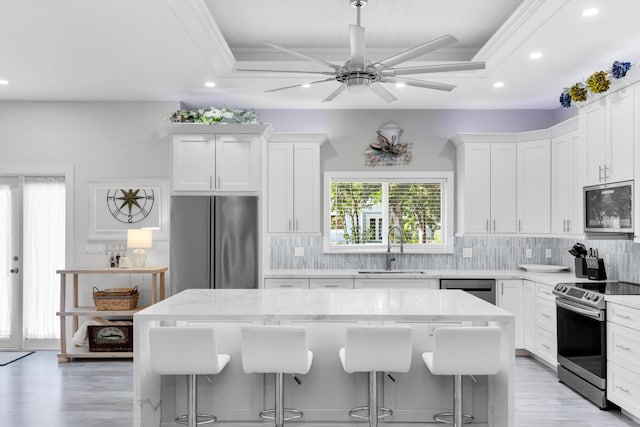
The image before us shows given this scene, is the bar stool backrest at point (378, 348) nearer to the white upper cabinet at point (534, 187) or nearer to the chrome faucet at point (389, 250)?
the chrome faucet at point (389, 250)

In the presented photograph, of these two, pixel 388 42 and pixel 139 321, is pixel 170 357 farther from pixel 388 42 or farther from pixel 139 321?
pixel 388 42

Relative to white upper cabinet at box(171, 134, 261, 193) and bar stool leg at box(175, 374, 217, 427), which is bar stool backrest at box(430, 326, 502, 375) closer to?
bar stool leg at box(175, 374, 217, 427)

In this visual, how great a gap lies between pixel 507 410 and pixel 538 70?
9.59 feet

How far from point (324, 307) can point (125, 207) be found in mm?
3288

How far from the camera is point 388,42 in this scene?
→ 4551mm

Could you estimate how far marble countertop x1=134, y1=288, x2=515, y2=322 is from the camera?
2822 mm

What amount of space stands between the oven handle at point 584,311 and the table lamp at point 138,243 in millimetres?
3942

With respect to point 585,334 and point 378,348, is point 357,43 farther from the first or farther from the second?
point 585,334

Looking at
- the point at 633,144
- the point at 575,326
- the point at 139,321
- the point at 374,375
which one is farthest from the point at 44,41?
the point at 575,326

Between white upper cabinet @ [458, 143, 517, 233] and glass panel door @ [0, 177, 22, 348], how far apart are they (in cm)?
494

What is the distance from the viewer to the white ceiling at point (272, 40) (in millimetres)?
3336

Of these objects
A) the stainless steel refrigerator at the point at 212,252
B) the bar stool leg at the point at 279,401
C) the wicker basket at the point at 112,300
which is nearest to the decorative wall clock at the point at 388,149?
the stainless steel refrigerator at the point at 212,252

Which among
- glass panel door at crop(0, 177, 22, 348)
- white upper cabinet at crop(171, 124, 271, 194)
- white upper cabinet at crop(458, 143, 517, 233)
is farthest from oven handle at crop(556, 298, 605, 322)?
glass panel door at crop(0, 177, 22, 348)

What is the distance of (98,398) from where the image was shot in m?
4.02
